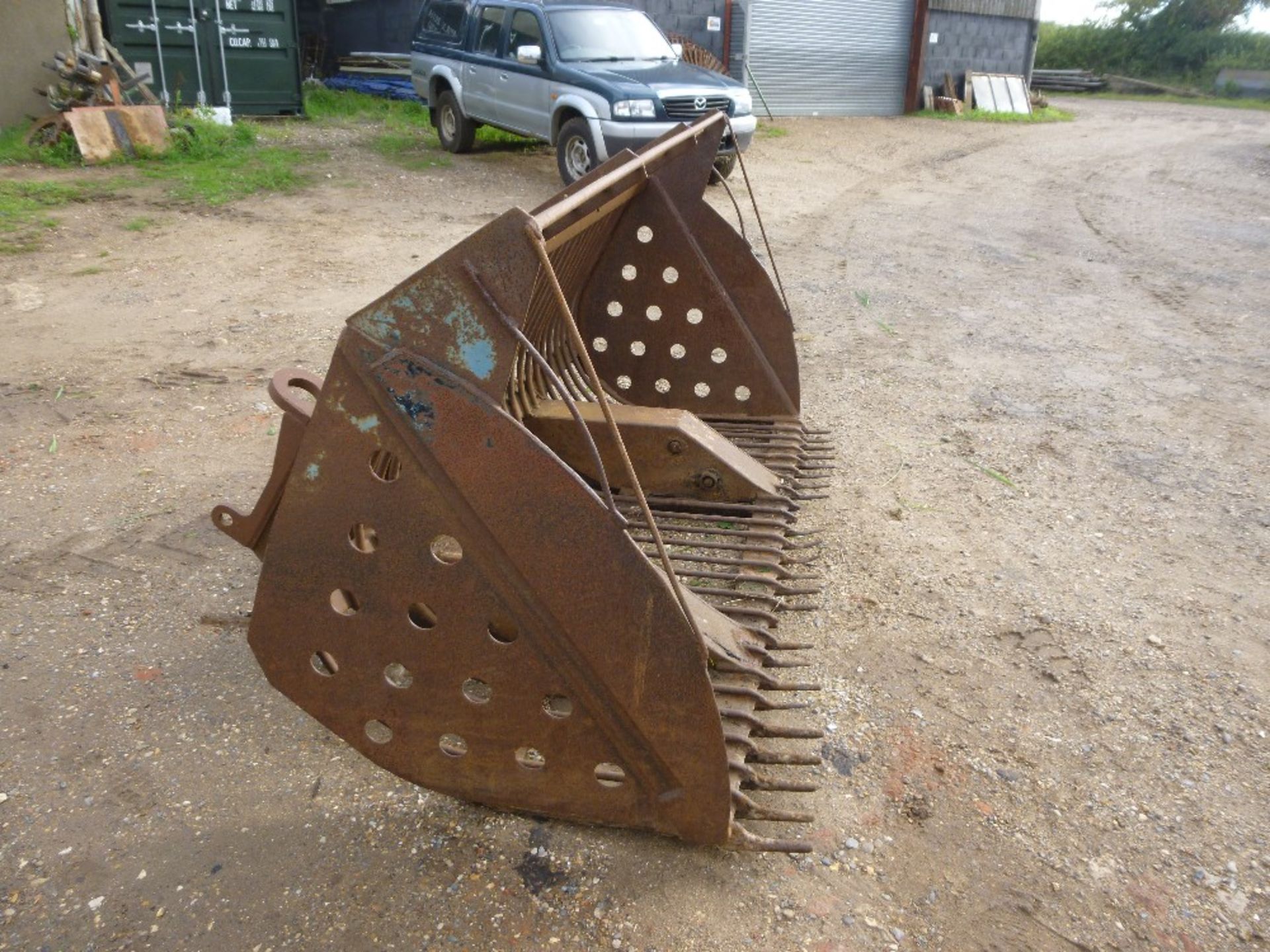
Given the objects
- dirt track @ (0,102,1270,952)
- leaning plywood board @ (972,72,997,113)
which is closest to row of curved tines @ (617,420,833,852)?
dirt track @ (0,102,1270,952)

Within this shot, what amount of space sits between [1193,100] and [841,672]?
28.5m

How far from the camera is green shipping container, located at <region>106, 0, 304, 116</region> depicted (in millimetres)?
12773

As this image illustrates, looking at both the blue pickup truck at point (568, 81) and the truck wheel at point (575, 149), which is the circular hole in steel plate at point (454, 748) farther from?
the truck wheel at point (575, 149)

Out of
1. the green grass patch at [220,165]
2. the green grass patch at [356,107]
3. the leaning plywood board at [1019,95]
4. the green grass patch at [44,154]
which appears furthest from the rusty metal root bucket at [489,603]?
the leaning plywood board at [1019,95]

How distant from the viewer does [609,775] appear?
232cm

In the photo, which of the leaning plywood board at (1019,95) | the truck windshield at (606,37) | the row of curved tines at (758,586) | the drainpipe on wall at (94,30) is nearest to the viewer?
the row of curved tines at (758,586)

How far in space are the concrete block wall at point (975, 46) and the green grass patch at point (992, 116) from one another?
34.3 inches

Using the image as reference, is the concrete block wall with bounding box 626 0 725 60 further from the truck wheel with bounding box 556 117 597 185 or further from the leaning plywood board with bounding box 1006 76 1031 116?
the leaning plywood board with bounding box 1006 76 1031 116

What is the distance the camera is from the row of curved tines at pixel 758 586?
2.36 m

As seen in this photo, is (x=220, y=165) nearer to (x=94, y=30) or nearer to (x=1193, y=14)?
(x=94, y=30)

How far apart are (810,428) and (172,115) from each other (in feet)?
31.8

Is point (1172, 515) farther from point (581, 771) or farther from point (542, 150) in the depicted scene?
point (542, 150)

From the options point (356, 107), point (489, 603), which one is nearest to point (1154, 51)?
point (356, 107)

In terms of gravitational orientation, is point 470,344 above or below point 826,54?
below
